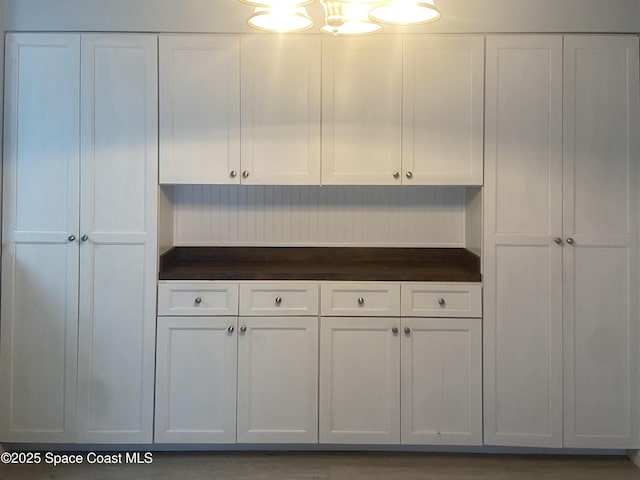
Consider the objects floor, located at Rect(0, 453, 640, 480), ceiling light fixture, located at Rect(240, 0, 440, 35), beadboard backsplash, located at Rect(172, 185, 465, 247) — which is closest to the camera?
ceiling light fixture, located at Rect(240, 0, 440, 35)

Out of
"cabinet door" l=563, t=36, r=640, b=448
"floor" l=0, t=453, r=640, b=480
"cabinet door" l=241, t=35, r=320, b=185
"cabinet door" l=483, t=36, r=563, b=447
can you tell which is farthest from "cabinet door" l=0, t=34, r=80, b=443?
"cabinet door" l=563, t=36, r=640, b=448

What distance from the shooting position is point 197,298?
94.5 inches

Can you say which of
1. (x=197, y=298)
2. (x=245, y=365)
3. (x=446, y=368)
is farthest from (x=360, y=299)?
(x=197, y=298)

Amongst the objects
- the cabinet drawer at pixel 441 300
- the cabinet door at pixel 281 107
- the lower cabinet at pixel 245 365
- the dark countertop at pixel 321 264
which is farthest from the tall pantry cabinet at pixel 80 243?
the cabinet drawer at pixel 441 300

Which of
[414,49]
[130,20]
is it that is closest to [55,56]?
[130,20]

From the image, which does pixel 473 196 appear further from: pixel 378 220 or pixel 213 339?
pixel 213 339

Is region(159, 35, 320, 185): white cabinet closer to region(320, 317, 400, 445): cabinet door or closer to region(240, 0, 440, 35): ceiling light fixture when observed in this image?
region(320, 317, 400, 445): cabinet door

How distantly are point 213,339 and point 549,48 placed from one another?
2105 millimetres

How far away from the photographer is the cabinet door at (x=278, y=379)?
239 cm

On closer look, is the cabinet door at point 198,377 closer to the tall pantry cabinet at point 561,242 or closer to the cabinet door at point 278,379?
the cabinet door at point 278,379

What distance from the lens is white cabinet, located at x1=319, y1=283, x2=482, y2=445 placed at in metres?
2.38

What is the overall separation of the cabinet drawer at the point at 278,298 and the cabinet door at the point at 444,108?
756mm

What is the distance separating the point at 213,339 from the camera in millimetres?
2395

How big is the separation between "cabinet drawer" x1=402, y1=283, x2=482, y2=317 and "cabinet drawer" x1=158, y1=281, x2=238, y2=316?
0.83 metres
